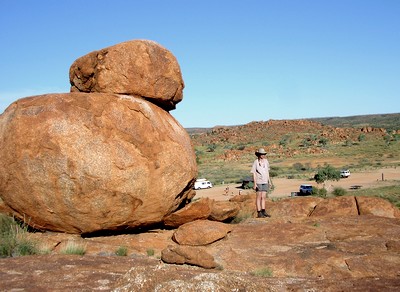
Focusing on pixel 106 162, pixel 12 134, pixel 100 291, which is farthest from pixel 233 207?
pixel 100 291

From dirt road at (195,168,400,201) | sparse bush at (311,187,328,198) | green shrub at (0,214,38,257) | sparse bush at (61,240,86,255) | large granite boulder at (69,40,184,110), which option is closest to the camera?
green shrub at (0,214,38,257)

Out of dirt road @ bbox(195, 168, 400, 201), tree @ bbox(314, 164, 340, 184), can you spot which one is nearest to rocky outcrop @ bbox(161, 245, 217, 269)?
dirt road @ bbox(195, 168, 400, 201)

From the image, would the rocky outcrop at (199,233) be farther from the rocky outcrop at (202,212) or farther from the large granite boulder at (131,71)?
the large granite boulder at (131,71)

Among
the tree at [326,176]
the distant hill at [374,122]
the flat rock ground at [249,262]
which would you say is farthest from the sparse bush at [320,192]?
the distant hill at [374,122]

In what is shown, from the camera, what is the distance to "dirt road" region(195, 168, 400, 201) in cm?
3350

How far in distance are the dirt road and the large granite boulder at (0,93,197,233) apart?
22824 mm

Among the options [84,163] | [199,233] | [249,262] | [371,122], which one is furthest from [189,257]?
[371,122]

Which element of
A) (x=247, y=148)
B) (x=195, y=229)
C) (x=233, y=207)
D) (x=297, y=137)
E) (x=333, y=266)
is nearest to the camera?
(x=333, y=266)

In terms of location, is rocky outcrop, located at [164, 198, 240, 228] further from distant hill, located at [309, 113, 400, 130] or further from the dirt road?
distant hill, located at [309, 113, 400, 130]

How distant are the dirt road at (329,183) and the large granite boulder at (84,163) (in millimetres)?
22824

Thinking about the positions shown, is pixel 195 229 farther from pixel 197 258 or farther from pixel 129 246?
pixel 197 258

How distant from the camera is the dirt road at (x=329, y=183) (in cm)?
3350

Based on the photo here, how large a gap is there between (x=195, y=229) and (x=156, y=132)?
241 centimetres

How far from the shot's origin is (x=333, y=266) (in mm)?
7164
